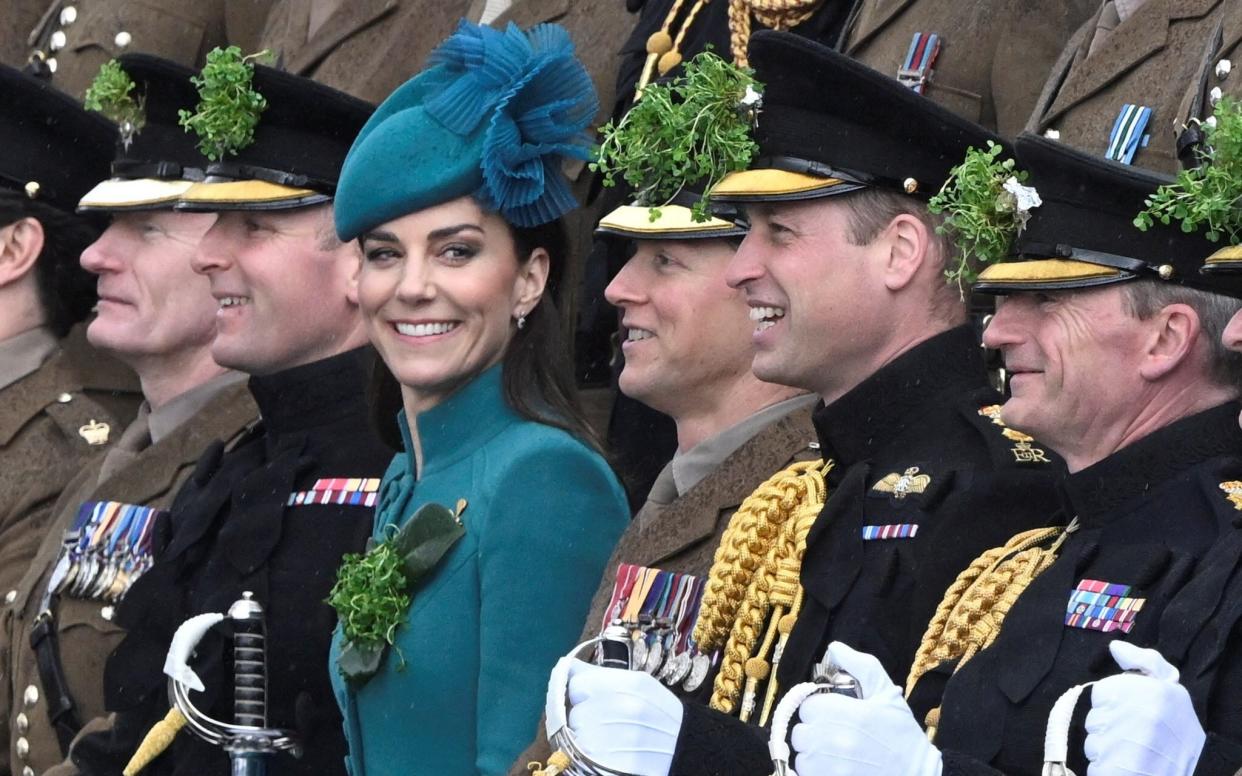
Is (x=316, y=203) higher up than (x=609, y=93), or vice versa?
(x=609, y=93)

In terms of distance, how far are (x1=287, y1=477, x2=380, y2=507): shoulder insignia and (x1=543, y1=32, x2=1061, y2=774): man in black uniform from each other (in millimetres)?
1209

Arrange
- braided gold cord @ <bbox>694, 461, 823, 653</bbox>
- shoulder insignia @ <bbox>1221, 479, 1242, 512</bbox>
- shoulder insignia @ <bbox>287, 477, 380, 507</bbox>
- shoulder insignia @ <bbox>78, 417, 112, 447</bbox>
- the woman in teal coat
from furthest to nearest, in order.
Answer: shoulder insignia @ <bbox>78, 417, 112, 447</bbox> → shoulder insignia @ <bbox>287, 477, 380, 507</bbox> → the woman in teal coat → braided gold cord @ <bbox>694, 461, 823, 653</bbox> → shoulder insignia @ <bbox>1221, 479, 1242, 512</bbox>

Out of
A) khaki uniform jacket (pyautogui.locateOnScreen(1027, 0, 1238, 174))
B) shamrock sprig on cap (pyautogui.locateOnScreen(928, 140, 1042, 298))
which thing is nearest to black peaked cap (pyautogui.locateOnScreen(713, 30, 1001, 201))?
shamrock sprig on cap (pyautogui.locateOnScreen(928, 140, 1042, 298))

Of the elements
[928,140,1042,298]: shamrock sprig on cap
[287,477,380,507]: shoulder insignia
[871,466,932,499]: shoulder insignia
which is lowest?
[287,477,380,507]: shoulder insignia

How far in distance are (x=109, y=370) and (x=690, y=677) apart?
11.4 ft

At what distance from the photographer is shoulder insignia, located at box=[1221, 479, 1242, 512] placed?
4.48 meters

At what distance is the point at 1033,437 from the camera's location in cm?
491

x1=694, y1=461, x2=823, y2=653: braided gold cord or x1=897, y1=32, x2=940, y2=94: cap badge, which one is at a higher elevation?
x1=897, y1=32, x2=940, y2=94: cap badge

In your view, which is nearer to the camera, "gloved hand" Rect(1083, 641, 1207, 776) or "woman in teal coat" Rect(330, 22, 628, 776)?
"gloved hand" Rect(1083, 641, 1207, 776)

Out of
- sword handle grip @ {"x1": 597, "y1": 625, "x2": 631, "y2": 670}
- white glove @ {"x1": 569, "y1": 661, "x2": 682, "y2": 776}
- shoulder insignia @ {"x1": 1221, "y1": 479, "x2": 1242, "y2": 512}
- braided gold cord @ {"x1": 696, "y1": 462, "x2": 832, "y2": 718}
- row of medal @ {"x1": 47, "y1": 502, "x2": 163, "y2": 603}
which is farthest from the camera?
row of medal @ {"x1": 47, "y1": 502, "x2": 163, "y2": 603}

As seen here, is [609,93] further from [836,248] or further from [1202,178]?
[1202,178]

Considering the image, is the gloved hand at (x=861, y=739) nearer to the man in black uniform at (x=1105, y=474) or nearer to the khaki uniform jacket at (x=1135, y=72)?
the man in black uniform at (x=1105, y=474)

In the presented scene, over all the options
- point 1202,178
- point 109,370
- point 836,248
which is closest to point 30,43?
point 109,370

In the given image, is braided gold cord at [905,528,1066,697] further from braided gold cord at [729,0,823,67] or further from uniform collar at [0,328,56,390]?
uniform collar at [0,328,56,390]
